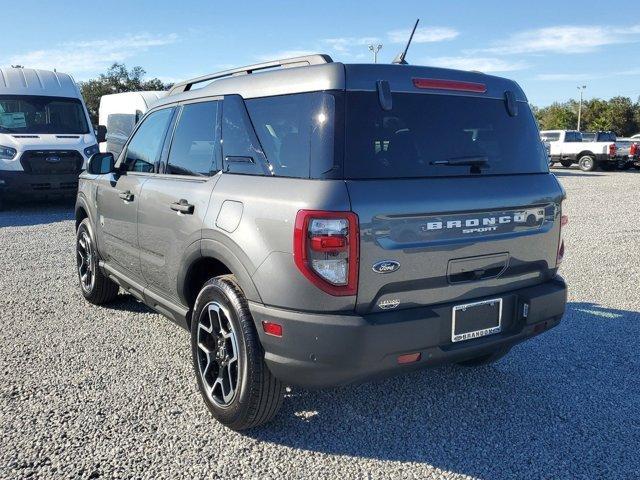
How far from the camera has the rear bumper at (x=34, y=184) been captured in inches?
454

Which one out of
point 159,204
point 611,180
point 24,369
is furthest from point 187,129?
point 611,180

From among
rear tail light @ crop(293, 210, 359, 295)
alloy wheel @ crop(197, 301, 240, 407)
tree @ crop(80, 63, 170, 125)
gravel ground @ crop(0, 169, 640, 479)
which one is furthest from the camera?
tree @ crop(80, 63, 170, 125)

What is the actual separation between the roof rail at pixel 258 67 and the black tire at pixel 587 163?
26313mm

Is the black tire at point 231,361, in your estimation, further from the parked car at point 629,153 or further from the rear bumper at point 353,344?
the parked car at point 629,153

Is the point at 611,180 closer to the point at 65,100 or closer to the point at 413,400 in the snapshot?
the point at 65,100

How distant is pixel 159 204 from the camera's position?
3.85 meters

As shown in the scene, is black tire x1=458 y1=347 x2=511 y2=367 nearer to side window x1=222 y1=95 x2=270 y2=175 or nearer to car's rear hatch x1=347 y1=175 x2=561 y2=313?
car's rear hatch x1=347 y1=175 x2=561 y2=313

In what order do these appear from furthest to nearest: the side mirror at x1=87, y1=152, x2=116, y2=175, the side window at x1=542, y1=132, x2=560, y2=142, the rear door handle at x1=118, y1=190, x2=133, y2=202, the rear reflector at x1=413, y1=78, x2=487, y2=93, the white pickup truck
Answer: the side window at x1=542, y1=132, x2=560, y2=142 < the white pickup truck < the side mirror at x1=87, y1=152, x2=116, y2=175 < the rear door handle at x1=118, y1=190, x2=133, y2=202 < the rear reflector at x1=413, y1=78, x2=487, y2=93

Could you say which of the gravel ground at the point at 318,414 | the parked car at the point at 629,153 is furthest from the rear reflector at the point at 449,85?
the parked car at the point at 629,153

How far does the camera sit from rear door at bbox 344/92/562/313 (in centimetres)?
269

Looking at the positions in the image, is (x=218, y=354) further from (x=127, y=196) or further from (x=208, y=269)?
(x=127, y=196)

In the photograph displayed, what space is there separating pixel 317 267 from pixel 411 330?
21.6 inches

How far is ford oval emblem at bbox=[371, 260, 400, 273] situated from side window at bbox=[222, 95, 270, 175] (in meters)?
0.78

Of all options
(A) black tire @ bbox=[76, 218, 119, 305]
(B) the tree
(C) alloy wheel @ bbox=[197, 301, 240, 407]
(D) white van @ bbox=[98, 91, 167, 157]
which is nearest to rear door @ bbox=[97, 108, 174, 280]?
(A) black tire @ bbox=[76, 218, 119, 305]
